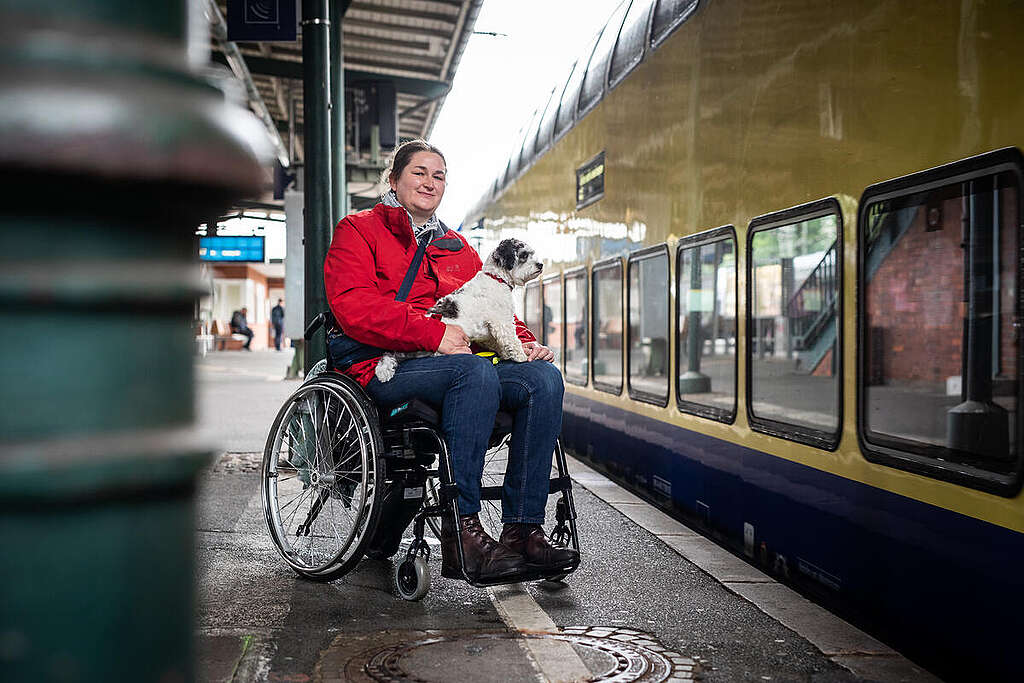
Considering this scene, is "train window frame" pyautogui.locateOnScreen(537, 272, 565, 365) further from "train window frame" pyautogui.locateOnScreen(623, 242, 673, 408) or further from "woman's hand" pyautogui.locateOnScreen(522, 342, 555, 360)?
"woman's hand" pyautogui.locateOnScreen(522, 342, 555, 360)

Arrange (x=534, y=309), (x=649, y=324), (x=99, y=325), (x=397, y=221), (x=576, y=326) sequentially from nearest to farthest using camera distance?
1. (x=99, y=325)
2. (x=397, y=221)
3. (x=649, y=324)
4. (x=576, y=326)
5. (x=534, y=309)

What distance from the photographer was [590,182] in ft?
29.7

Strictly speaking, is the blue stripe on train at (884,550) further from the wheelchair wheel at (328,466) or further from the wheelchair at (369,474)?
the wheelchair wheel at (328,466)

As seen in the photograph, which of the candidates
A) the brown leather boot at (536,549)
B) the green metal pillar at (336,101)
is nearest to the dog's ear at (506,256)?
the brown leather boot at (536,549)

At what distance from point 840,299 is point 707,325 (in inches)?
71.7

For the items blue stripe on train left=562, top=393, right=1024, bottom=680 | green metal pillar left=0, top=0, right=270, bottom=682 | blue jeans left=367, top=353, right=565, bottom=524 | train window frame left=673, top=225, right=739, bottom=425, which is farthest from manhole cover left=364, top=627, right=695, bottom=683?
green metal pillar left=0, top=0, right=270, bottom=682

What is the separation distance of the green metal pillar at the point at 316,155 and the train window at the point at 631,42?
205cm

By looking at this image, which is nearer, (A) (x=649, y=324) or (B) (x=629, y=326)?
(A) (x=649, y=324)

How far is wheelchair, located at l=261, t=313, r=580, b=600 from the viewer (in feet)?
13.3

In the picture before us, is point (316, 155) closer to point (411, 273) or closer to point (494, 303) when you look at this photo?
point (411, 273)

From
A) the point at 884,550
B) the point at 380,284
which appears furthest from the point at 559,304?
the point at 884,550

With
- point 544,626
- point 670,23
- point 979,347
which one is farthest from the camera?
point 670,23

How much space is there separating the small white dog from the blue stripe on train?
1325mm

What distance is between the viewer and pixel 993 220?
331cm
